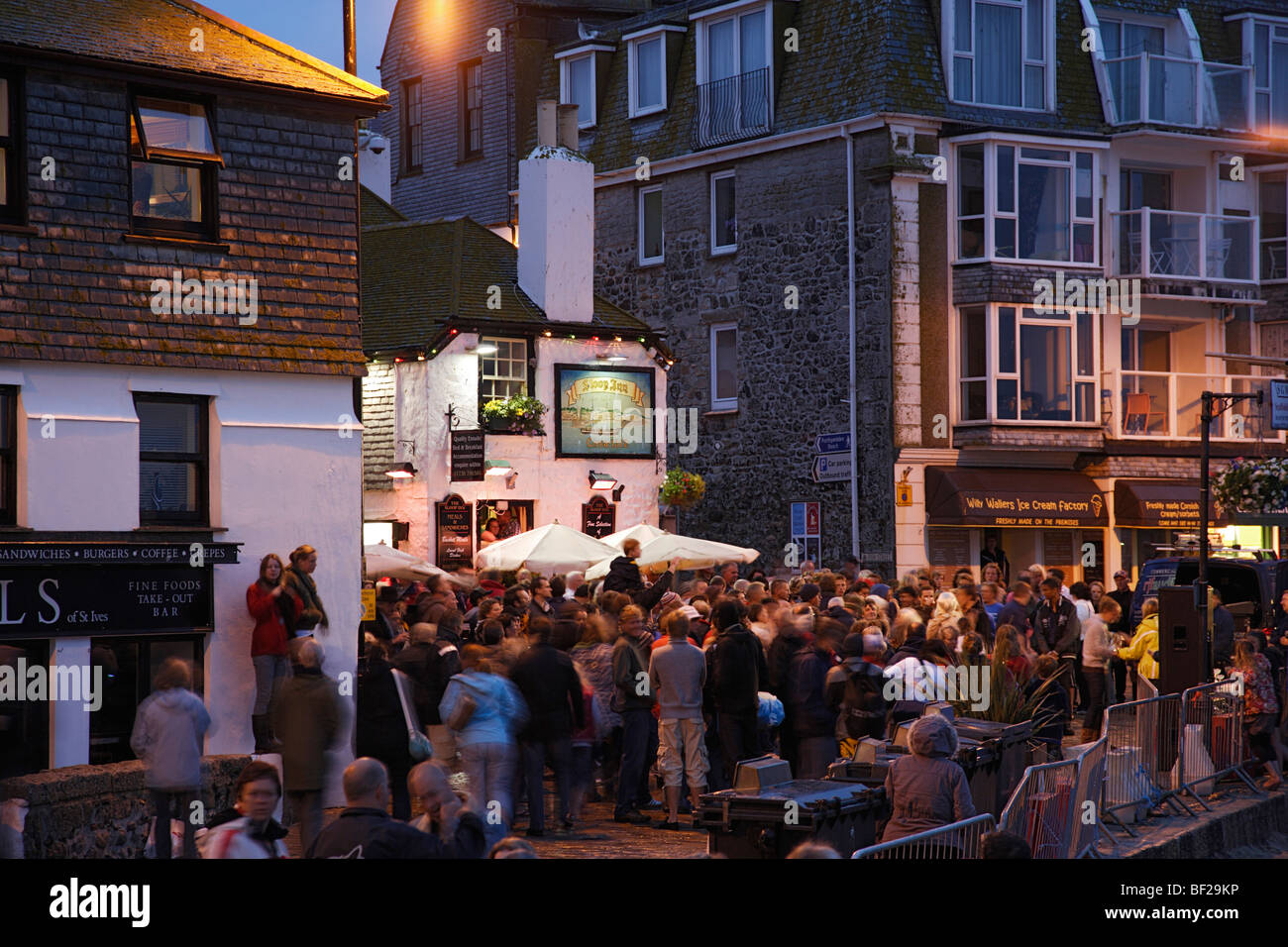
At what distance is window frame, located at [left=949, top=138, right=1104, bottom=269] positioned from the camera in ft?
108

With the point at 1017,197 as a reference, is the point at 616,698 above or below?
below

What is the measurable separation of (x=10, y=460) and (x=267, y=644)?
8.73 feet

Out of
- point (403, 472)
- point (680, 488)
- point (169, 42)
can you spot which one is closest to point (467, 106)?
point (680, 488)

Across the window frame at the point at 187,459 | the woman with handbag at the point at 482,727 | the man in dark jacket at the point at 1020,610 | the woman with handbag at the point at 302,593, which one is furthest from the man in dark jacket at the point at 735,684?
the man in dark jacket at the point at 1020,610

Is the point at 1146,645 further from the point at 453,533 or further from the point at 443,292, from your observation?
the point at 443,292

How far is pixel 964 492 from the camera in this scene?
1277 inches

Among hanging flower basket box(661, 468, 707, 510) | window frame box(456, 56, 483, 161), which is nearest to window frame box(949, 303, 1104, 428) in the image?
hanging flower basket box(661, 468, 707, 510)

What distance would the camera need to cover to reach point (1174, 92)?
35.3m

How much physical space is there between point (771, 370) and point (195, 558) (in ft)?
64.8

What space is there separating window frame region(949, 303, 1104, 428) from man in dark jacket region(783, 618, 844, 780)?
59.3ft

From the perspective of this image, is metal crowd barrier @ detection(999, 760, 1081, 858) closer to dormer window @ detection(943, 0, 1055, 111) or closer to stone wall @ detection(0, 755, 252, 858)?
stone wall @ detection(0, 755, 252, 858)

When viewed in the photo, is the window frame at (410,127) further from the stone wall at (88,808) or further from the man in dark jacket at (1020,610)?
the stone wall at (88,808)
